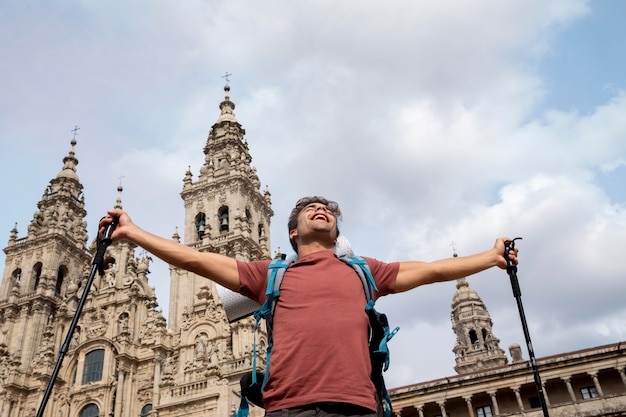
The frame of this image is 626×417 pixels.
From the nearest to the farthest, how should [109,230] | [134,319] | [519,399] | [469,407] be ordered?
[109,230] → [519,399] → [469,407] → [134,319]

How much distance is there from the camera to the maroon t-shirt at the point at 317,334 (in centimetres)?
328

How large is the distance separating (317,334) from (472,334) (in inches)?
1973

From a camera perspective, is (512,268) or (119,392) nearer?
(512,268)

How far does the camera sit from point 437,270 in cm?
418

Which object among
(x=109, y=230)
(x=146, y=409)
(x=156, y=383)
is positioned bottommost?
(x=109, y=230)

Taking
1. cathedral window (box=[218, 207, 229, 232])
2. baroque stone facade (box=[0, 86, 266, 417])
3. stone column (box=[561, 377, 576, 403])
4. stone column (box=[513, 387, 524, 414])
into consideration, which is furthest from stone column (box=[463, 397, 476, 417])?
cathedral window (box=[218, 207, 229, 232])

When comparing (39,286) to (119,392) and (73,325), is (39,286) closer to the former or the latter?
(119,392)

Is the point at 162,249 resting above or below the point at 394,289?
above

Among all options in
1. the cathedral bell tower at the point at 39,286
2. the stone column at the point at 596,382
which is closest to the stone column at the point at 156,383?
the cathedral bell tower at the point at 39,286

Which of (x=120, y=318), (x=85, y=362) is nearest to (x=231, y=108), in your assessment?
(x=120, y=318)

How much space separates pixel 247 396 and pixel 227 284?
78 centimetres

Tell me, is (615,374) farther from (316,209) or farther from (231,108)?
(231,108)

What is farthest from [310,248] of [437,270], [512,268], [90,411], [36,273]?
[36,273]

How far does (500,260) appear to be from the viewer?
4.32 m
